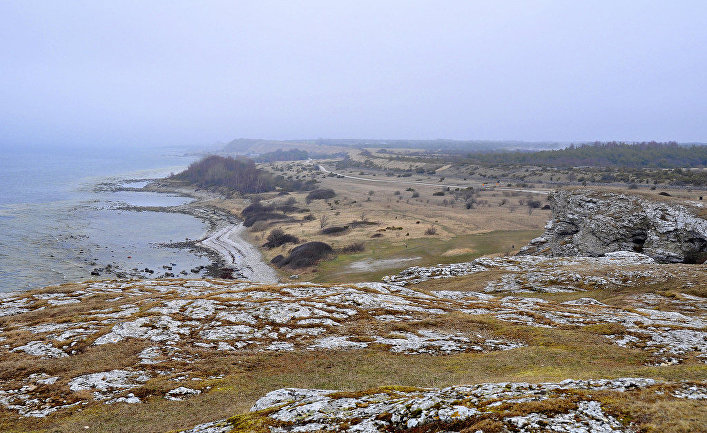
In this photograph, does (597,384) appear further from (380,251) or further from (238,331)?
(380,251)

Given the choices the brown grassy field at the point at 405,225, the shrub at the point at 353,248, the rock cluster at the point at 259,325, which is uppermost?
the rock cluster at the point at 259,325

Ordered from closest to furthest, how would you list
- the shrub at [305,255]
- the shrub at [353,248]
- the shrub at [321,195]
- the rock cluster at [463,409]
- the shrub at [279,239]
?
1. the rock cluster at [463,409]
2. the shrub at [305,255]
3. the shrub at [353,248]
4. the shrub at [279,239]
5. the shrub at [321,195]

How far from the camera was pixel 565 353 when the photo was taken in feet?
57.5

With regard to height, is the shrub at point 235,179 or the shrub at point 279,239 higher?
the shrub at point 235,179

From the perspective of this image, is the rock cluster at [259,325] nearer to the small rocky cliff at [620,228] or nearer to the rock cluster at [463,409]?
the rock cluster at [463,409]

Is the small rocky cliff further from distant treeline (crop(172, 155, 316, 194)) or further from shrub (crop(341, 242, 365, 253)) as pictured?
distant treeline (crop(172, 155, 316, 194))

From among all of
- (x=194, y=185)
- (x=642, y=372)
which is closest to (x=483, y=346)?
(x=642, y=372)

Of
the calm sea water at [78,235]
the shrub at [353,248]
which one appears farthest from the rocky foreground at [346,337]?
the calm sea water at [78,235]

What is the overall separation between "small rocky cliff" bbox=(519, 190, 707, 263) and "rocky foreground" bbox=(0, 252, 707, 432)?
28.0ft

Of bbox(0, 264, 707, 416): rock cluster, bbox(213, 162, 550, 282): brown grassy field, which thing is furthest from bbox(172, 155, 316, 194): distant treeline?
bbox(0, 264, 707, 416): rock cluster

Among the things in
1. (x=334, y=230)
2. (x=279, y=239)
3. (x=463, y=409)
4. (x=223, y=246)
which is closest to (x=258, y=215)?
Answer: (x=223, y=246)

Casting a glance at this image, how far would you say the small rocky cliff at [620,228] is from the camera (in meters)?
41.3

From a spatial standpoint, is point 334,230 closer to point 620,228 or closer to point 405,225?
point 405,225

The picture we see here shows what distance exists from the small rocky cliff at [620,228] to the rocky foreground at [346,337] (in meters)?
8.53
